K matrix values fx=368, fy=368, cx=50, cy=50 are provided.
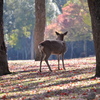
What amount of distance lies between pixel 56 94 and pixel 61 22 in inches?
1966

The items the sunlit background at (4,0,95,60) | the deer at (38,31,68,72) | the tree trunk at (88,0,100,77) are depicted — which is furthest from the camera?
the sunlit background at (4,0,95,60)

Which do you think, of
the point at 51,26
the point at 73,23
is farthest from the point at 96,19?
the point at 51,26

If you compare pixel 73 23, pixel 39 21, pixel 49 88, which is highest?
pixel 39 21

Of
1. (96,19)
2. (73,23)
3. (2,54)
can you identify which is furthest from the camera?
(73,23)

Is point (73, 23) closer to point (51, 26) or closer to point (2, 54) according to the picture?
point (51, 26)

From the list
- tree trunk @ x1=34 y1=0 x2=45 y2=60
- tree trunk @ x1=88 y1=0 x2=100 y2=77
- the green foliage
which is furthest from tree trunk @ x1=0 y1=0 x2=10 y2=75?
the green foliage

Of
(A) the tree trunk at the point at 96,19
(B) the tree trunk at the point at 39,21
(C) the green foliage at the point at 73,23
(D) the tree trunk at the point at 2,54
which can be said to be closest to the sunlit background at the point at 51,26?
(C) the green foliage at the point at 73,23

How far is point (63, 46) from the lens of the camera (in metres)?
19.8

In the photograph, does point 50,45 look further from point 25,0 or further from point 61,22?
point 25,0

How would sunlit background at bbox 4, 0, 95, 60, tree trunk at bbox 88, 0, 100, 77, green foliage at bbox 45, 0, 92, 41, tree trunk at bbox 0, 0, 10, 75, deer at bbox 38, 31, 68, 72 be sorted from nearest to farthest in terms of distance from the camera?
tree trunk at bbox 88, 0, 100, 77
tree trunk at bbox 0, 0, 10, 75
deer at bbox 38, 31, 68, 72
green foliage at bbox 45, 0, 92, 41
sunlit background at bbox 4, 0, 95, 60

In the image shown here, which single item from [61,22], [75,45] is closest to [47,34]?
[61,22]

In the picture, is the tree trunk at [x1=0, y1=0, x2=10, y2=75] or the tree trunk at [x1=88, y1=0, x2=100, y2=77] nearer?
the tree trunk at [x1=88, y1=0, x2=100, y2=77]

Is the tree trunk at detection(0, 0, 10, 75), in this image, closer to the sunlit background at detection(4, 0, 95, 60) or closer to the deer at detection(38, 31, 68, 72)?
the deer at detection(38, 31, 68, 72)

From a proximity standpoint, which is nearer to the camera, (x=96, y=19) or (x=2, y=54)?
(x=96, y=19)
